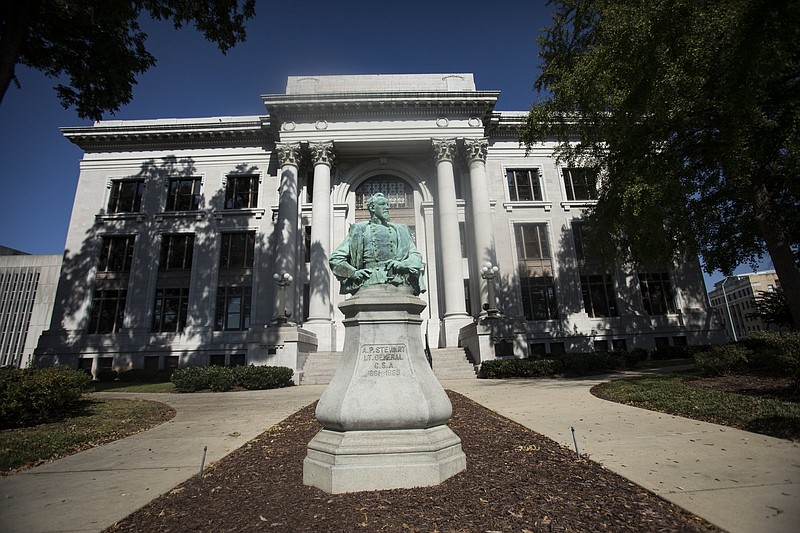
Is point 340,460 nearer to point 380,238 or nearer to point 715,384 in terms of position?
point 380,238

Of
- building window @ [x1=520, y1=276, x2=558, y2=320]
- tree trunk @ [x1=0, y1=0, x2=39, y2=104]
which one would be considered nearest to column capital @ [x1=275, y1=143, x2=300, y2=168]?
tree trunk @ [x1=0, y1=0, x2=39, y2=104]

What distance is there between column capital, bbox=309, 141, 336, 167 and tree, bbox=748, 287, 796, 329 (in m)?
31.4

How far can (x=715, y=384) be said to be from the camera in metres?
11.0

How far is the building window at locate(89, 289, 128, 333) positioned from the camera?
90.7 feet

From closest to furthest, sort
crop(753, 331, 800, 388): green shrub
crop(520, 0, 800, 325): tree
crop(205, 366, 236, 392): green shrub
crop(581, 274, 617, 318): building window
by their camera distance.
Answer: crop(753, 331, 800, 388): green shrub → crop(520, 0, 800, 325): tree → crop(205, 366, 236, 392): green shrub → crop(581, 274, 617, 318): building window

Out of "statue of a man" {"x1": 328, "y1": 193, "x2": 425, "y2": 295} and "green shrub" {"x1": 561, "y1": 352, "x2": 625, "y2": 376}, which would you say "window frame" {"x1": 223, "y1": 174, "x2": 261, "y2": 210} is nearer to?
"green shrub" {"x1": 561, "y1": 352, "x2": 625, "y2": 376}

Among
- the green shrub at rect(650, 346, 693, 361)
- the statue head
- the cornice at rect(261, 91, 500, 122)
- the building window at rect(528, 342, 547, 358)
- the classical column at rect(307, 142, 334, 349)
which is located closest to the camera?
the statue head

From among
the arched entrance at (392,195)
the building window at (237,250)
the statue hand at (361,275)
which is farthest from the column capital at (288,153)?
the statue hand at (361,275)

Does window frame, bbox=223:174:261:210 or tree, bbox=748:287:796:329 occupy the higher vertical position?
window frame, bbox=223:174:261:210

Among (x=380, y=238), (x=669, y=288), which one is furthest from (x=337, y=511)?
(x=669, y=288)

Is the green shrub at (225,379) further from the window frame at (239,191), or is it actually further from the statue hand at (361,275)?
the window frame at (239,191)

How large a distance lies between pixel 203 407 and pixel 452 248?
17.3m

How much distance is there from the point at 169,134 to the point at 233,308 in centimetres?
1488

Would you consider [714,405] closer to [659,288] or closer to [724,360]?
[724,360]
